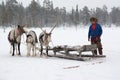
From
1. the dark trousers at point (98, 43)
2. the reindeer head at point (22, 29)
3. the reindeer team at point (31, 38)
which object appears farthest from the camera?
the reindeer head at point (22, 29)

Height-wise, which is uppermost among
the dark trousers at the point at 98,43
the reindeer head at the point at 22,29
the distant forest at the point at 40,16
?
the distant forest at the point at 40,16

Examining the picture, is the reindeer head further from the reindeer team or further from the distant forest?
the distant forest

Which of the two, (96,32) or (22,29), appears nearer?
(96,32)

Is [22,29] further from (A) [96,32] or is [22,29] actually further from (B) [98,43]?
(B) [98,43]

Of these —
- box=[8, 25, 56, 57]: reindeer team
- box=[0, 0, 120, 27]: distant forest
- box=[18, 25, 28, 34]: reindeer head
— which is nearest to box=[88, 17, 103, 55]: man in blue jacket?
box=[8, 25, 56, 57]: reindeer team

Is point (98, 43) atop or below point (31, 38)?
below

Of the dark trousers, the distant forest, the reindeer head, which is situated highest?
the distant forest

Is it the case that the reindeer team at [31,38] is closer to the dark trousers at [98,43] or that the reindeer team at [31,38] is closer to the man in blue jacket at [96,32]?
the man in blue jacket at [96,32]

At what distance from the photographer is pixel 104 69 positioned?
9930 millimetres

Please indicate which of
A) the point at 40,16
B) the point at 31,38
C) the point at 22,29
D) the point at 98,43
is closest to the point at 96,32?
the point at 98,43

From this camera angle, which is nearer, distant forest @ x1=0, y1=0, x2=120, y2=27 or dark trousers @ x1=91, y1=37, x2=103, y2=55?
dark trousers @ x1=91, y1=37, x2=103, y2=55

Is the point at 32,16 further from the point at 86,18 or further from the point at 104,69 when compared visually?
the point at 104,69

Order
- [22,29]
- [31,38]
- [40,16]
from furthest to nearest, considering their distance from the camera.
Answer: [40,16]
[22,29]
[31,38]

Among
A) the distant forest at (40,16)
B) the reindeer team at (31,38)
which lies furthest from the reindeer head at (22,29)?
the distant forest at (40,16)
